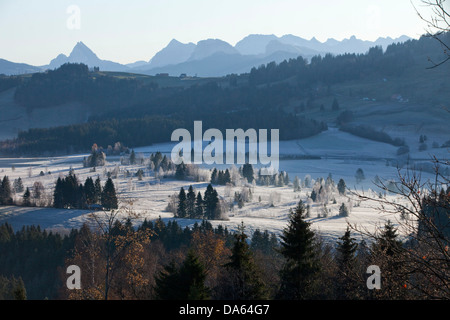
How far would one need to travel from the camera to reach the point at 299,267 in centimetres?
1738

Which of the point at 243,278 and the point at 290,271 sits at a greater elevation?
the point at 243,278

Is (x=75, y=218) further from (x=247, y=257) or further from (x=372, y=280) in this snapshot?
(x=372, y=280)

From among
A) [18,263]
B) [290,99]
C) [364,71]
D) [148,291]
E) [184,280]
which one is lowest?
[18,263]

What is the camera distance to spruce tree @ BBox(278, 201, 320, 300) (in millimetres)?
17453

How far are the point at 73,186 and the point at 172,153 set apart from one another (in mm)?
59701

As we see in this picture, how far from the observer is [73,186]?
54.6m

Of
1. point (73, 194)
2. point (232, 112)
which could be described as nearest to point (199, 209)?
point (73, 194)

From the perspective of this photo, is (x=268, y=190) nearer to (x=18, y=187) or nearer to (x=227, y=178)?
(x=227, y=178)

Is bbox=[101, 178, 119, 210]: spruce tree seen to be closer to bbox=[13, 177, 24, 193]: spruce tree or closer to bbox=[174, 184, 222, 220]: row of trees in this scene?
bbox=[174, 184, 222, 220]: row of trees

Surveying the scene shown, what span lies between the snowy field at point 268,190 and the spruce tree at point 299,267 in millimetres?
1712

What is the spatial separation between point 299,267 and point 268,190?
175ft

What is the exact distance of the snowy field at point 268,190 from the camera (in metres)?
46.1
